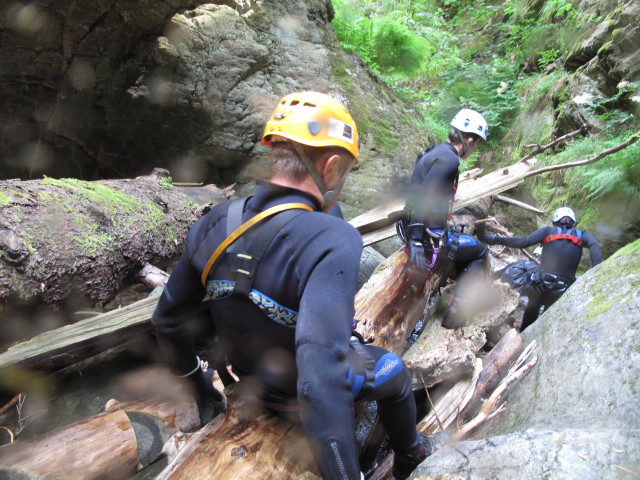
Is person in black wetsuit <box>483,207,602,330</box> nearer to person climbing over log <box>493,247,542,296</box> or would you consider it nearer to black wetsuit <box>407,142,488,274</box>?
person climbing over log <box>493,247,542,296</box>

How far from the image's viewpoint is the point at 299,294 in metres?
1.60

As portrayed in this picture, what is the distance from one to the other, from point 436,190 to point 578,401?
2.63 m

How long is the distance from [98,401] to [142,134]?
15.9ft

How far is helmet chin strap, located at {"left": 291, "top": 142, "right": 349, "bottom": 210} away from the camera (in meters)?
1.79

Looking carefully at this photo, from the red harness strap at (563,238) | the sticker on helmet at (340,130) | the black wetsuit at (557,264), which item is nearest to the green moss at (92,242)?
the sticker on helmet at (340,130)

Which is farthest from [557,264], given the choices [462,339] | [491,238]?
[462,339]

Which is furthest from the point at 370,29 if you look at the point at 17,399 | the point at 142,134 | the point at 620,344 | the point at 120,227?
the point at 17,399

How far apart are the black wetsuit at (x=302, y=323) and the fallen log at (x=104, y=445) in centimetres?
75

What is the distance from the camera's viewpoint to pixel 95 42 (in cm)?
602

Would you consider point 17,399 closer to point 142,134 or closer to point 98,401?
point 98,401

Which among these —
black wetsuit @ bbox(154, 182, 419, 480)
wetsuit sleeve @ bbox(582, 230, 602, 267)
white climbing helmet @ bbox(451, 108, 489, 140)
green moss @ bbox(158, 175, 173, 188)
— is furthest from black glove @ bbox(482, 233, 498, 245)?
green moss @ bbox(158, 175, 173, 188)

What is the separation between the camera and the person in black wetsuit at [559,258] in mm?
5652

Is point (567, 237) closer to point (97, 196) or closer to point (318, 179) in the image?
point (318, 179)

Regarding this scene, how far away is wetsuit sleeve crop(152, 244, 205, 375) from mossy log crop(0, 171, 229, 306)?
5.13 feet
